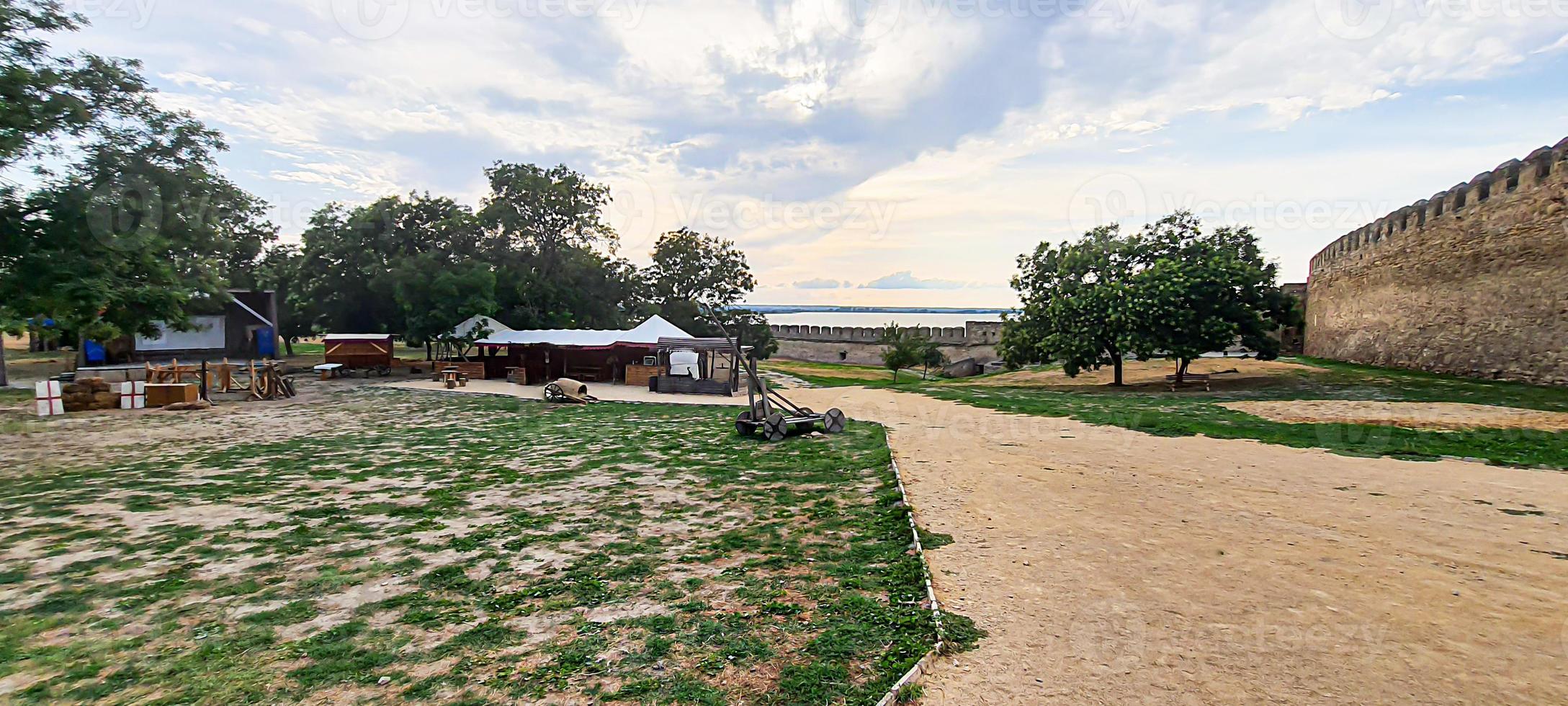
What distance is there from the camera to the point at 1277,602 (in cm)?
436

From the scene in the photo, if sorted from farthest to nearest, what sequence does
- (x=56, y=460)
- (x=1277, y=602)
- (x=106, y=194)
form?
(x=106, y=194), (x=56, y=460), (x=1277, y=602)

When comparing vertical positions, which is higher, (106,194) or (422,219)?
(422,219)

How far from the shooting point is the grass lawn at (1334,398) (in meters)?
9.85

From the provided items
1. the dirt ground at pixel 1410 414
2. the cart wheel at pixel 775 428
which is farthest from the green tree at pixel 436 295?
the dirt ground at pixel 1410 414

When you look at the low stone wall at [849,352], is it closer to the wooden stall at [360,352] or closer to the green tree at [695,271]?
the green tree at [695,271]

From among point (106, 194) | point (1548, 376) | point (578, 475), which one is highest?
point (106, 194)

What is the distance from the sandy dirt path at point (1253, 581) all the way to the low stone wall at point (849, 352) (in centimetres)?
3273

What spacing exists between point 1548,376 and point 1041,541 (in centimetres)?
1747

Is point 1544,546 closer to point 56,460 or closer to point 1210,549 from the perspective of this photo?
point 1210,549

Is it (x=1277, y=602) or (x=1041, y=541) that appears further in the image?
(x=1041, y=541)

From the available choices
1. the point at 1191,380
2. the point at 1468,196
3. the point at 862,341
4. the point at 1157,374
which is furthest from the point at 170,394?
the point at 862,341

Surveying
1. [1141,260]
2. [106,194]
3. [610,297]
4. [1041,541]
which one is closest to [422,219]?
[610,297]

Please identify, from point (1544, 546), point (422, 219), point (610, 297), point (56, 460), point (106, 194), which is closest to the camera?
point (1544, 546)

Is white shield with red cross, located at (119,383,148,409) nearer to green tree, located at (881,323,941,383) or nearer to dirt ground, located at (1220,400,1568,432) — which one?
dirt ground, located at (1220,400,1568,432)
